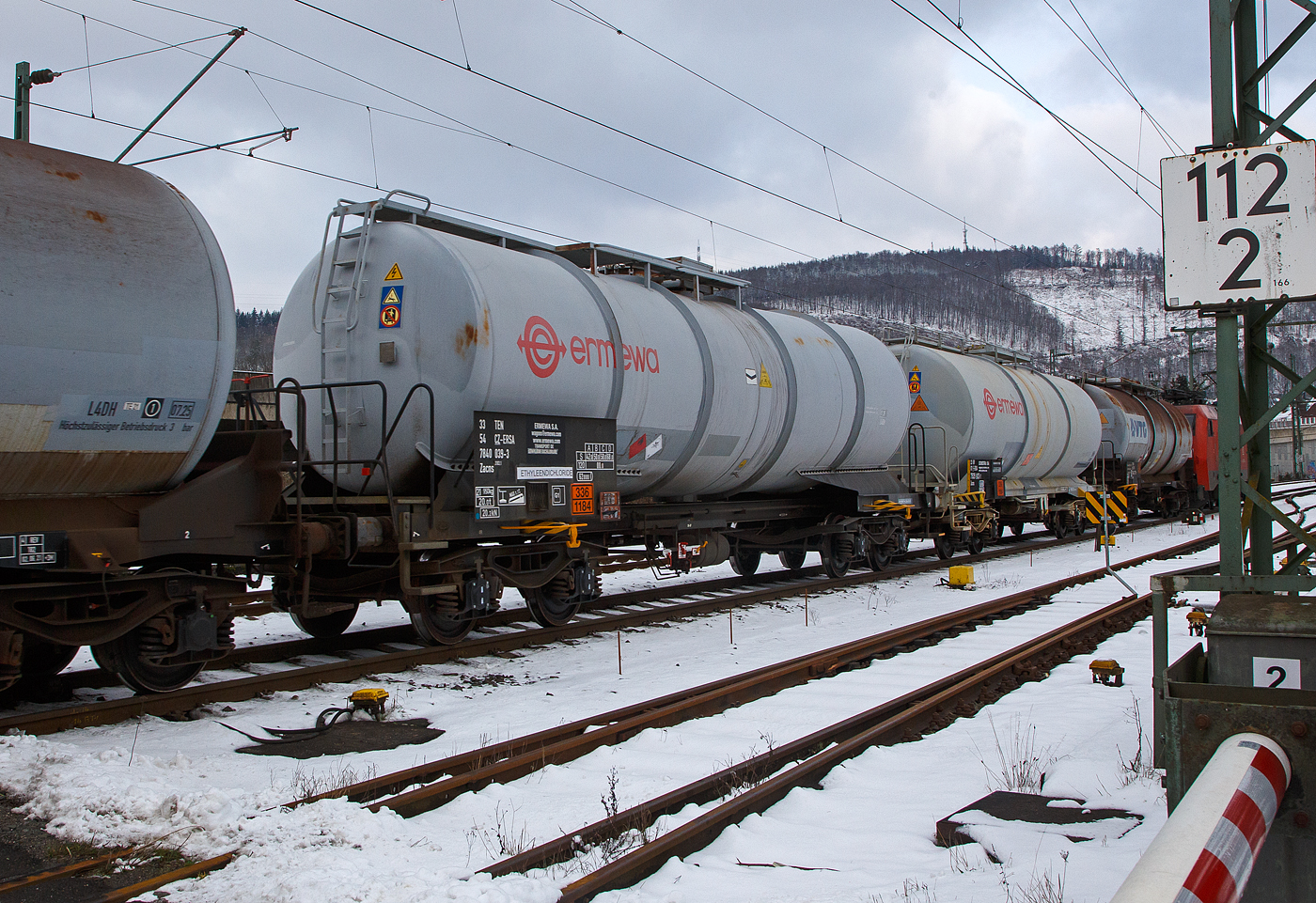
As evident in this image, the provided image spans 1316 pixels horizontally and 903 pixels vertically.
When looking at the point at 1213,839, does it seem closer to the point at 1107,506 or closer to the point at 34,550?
the point at 34,550

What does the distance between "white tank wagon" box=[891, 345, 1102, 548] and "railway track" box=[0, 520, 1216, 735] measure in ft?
7.61

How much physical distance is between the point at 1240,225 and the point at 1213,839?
12.4 feet

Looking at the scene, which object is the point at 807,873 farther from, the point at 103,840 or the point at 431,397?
the point at 431,397

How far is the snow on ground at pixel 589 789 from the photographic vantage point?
4.06 metres

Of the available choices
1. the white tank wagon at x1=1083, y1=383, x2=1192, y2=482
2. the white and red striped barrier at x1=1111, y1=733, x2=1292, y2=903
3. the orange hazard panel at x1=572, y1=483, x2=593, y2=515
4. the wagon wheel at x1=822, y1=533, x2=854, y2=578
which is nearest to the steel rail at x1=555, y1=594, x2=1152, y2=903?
the white and red striped barrier at x1=1111, y1=733, x2=1292, y2=903

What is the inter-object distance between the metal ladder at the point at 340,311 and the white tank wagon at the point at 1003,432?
10.1 meters

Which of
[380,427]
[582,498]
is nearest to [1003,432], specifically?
[582,498]

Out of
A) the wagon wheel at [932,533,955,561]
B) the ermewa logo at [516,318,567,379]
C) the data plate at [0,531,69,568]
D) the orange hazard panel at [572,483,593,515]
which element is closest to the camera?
the data plate at [0,531,69,568]

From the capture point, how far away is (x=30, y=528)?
6.26 metres

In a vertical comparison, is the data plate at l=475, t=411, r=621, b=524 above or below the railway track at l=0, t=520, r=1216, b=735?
above

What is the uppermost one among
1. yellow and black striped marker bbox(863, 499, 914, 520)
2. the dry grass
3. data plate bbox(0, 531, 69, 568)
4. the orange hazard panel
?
the orange hazard panel

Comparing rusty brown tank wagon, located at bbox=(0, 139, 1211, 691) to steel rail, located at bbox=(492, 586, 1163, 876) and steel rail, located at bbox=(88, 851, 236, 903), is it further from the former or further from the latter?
steel rail, located at bbox=(492, 586, 1163, 876)

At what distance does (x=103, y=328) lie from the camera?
6258mm

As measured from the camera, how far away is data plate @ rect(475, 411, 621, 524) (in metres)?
8.89
